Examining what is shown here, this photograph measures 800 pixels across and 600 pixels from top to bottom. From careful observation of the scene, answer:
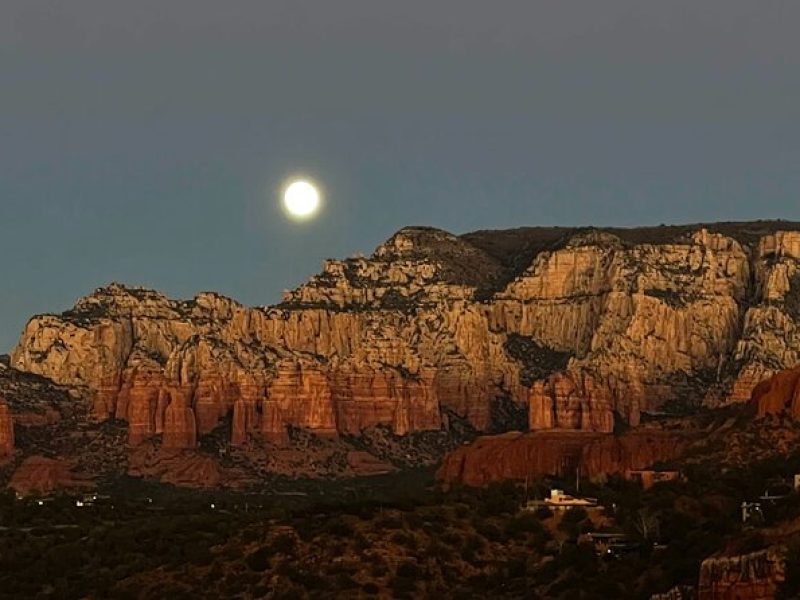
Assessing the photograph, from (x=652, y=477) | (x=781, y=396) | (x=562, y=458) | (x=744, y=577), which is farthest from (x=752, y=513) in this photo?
(x=562, y=458)

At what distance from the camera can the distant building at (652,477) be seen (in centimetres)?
14671

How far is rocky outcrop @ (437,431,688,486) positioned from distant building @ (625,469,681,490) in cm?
1663

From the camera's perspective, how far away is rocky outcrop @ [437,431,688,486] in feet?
594

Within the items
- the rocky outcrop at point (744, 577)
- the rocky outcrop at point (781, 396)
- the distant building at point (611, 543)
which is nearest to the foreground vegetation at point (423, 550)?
the distant building at point (611, 543)

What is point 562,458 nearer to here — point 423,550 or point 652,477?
point 652,477

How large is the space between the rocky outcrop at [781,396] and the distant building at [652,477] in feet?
42.8

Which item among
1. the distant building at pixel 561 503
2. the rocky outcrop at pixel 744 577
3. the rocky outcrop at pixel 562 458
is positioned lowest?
the rocky outcrop at pixel 744 577

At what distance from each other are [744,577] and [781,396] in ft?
326

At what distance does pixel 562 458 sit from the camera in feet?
634

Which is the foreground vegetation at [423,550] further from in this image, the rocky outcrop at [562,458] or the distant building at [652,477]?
the rocky outcrop at [562,458]

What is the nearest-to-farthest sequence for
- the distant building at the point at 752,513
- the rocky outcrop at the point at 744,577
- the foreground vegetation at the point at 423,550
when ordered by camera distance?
the rocky outcrop at the point at 744,577, the distant building at the point at 752,513, the foreground vegetation at the point at 423,550

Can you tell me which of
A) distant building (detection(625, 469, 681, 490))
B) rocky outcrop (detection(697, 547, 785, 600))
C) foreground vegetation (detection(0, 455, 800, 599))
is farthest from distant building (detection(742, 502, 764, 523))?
distant building (detection(625, 469, 681, 490))

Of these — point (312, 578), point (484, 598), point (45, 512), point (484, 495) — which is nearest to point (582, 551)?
point (484, 598)

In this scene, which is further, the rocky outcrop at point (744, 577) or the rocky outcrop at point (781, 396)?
the rocky outcrop at point (781, 396)
